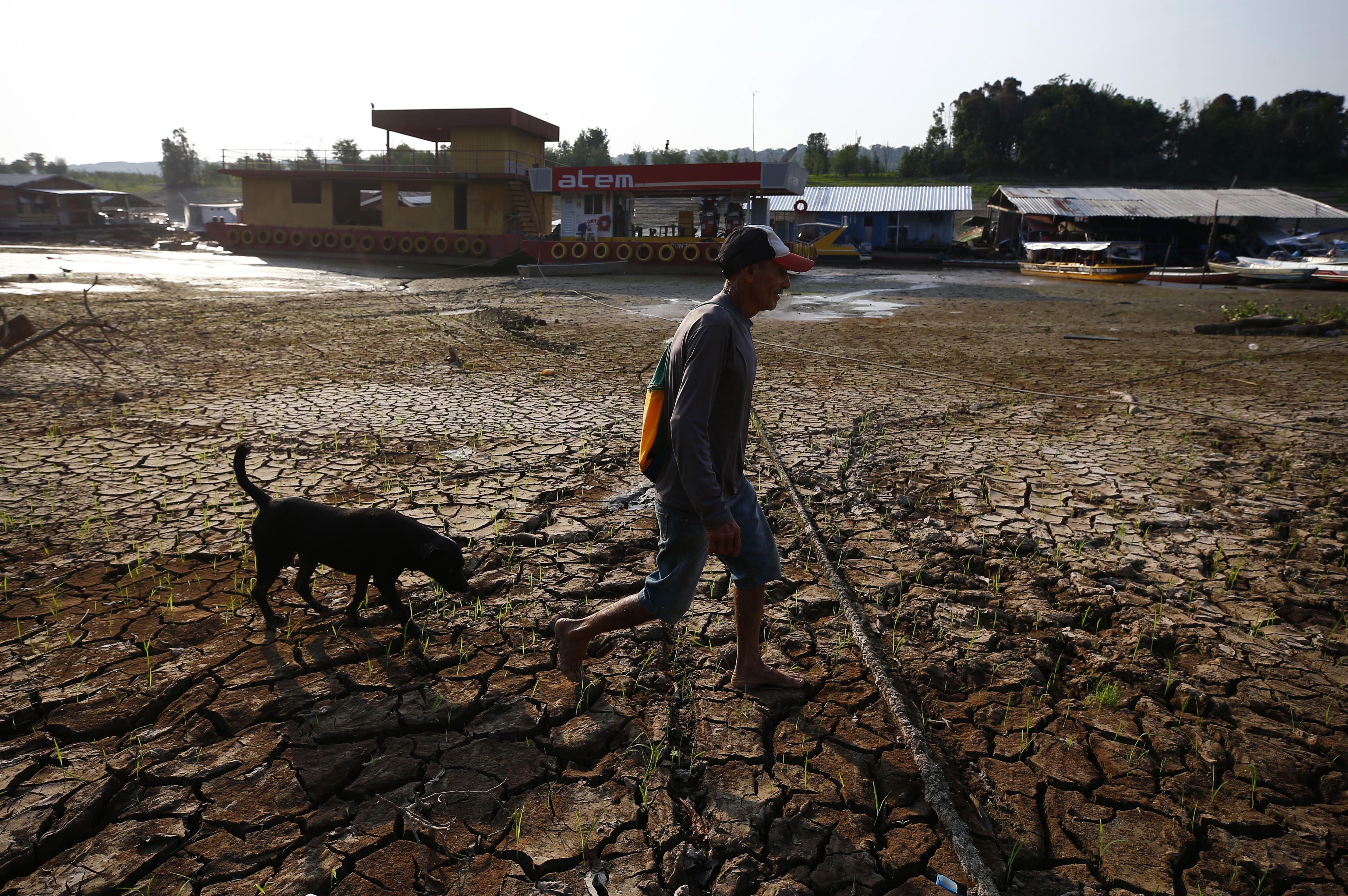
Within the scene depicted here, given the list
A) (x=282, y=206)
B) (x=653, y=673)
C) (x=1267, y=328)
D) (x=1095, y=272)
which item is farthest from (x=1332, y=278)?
(x=282, y=206)

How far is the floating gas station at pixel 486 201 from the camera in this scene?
23359 mm

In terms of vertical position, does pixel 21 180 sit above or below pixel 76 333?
above

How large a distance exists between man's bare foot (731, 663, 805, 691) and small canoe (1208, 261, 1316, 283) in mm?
27196

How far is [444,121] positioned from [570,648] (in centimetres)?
2717

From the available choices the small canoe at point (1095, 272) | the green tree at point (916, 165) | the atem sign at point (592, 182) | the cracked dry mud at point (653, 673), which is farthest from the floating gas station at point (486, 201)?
the green tree at point (916, 165)

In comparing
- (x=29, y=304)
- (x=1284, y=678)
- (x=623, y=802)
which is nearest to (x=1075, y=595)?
(x=1284, y=678)

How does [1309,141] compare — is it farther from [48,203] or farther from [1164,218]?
[48,203]

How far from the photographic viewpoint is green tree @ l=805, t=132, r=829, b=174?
6053 centimetres

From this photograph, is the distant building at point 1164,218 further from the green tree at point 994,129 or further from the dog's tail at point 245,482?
the dog's tail at point 245,482

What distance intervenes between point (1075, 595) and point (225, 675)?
3.72m

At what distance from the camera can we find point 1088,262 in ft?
86.3

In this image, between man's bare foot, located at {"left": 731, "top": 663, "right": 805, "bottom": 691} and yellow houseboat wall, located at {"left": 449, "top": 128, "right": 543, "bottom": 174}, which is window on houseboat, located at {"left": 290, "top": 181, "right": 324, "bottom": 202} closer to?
yellow houseboat wall, located at {"left": 449, "top": 128, "right": 543, "bottom": 174}

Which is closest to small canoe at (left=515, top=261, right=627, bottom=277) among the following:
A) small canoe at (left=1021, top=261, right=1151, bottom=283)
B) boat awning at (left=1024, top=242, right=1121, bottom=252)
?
small canoe at (left=1021, top=261, right=1151, bottom=283)

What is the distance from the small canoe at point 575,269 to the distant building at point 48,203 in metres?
31.2
